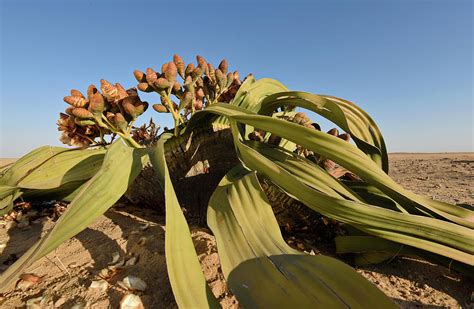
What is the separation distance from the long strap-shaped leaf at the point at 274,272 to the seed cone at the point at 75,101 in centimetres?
53

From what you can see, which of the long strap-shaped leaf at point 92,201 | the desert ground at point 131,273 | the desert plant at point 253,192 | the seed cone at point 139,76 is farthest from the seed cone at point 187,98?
the desert ground at point 131,273

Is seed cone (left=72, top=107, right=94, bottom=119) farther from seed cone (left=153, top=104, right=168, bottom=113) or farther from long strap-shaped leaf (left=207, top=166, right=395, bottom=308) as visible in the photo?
long strap-shaped leaf (left=207, top=166, right=395, bottom=308)

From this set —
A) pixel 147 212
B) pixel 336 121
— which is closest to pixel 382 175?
pixel 336 121

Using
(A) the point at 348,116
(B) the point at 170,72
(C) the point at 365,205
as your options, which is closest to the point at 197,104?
(B) the point at 170,72

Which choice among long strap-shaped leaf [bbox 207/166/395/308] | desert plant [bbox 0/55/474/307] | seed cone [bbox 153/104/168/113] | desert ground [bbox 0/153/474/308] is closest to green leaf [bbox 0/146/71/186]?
desert plant [bbox 0/55/474/307]

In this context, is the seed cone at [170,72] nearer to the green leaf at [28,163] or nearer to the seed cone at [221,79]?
the seed cone at [221,79]

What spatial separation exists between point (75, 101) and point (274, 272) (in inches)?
28.7

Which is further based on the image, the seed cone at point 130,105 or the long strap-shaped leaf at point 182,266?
the seed cone at point 130,105

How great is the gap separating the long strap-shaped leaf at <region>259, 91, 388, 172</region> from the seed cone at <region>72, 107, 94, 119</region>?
51cm

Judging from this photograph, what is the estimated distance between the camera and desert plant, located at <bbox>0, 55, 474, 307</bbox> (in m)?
0.47

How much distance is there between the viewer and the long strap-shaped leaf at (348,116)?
866 mm

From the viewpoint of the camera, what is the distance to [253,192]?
68 cm

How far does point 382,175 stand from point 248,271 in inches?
16.0

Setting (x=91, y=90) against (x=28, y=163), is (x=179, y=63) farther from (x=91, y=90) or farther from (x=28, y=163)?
(x=28, y=163)
